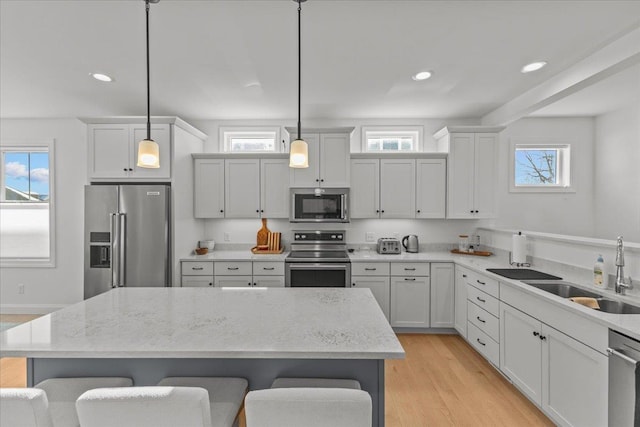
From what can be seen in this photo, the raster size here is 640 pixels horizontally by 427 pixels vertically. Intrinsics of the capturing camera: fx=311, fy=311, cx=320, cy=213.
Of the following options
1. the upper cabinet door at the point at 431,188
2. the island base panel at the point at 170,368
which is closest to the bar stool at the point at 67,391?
the island base panel at the point at 170,368

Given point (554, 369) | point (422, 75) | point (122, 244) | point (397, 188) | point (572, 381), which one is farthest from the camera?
point (397, 188)

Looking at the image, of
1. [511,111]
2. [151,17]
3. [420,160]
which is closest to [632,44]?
[511,111]

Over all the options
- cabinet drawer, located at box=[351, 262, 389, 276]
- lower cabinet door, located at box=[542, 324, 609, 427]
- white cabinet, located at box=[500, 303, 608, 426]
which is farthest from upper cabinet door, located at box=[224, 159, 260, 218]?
lower cabinet door, located at box=[542, 324, 609, 427]

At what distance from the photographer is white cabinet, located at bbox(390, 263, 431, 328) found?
3670 mm

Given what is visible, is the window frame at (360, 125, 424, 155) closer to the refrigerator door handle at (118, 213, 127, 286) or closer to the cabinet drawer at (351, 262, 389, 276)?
the cabinet drawer at (351, 262, 389, 276)

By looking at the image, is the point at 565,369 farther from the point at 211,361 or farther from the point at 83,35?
the point at 83,35

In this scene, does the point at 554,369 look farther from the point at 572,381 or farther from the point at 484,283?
the point at 484,283

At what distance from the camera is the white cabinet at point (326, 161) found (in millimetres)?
3891

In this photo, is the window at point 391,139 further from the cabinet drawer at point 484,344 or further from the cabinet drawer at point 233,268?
the cabinet drawer at point 484,344

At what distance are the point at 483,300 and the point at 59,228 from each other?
17.7 ft

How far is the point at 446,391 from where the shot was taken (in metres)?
2.57

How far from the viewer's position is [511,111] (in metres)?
3.66

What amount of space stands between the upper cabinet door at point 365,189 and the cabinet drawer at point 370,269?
64cm

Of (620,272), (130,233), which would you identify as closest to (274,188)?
(130,233)
